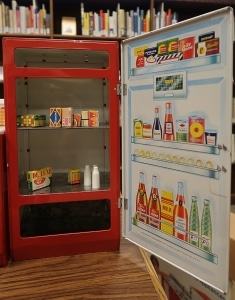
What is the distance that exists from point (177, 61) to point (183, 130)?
10.0 inches

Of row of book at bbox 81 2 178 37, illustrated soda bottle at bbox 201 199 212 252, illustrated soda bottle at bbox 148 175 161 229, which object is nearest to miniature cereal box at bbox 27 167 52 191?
illustrated soda bottle at bbox 148 175 161 229

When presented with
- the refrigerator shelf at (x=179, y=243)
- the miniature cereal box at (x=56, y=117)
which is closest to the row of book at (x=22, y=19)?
the miniature cereal box at (x=56, y=117)

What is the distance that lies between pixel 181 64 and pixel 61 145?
78 cm

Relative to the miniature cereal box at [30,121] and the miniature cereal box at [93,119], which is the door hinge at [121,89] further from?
the miniature cereal box at [30,121]

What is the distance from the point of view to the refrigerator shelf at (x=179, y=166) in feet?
3.44

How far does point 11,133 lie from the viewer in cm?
129

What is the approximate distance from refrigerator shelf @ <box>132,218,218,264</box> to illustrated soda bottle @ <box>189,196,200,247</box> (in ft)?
0.08

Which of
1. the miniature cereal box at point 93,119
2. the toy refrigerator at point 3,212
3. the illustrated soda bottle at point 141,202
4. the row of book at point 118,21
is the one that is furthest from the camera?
the row of book at point 118,21

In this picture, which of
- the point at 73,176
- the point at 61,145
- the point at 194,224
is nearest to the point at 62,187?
the point at 73,176

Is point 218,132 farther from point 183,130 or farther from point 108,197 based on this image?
point 108,197

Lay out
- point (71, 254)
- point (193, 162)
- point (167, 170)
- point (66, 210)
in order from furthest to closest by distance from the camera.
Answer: point (66, 210)
point (71, 254)
point (167, 170)
point (193, 162)

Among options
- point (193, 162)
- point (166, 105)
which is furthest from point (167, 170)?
point (166, 105)

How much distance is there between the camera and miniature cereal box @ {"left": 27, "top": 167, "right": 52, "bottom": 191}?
1411 millimetres

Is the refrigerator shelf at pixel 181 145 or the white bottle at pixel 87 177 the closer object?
the refrigerator shelf at pixel 181 145
